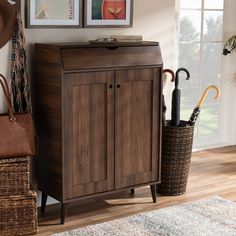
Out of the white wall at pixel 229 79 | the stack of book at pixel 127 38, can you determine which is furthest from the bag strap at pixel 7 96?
the white wall at pixel 229 79

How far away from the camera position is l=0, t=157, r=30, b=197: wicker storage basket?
3273 mm

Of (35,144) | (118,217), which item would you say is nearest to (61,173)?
(35,144)

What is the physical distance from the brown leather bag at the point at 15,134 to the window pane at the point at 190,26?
2188mm

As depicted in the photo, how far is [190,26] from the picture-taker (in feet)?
16.8

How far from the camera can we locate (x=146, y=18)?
13.7 feet

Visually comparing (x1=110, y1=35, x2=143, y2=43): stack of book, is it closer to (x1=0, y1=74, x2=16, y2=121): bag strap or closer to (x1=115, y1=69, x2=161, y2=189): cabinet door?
(x1=115, y1=69, x2=161, y2=189): cabinet door

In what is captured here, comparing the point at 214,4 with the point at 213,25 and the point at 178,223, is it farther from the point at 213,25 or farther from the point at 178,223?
the point at 178,223

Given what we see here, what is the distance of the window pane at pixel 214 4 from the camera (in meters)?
5.16

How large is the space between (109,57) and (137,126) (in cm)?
52

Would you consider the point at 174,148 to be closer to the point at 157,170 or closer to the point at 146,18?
the point at 157,170

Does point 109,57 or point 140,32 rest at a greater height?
point 140,32

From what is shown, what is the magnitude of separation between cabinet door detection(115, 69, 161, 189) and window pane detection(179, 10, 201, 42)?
55.3 inches

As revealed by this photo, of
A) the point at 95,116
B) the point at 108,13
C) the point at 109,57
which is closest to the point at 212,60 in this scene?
the point at 108,13

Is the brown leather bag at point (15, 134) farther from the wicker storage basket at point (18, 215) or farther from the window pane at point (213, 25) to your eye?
the window pane at point (213, 25)
